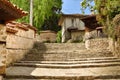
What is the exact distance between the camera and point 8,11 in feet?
24.2

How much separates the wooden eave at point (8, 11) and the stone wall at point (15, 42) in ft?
1.07

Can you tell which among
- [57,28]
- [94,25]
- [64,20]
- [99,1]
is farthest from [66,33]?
[99,1]

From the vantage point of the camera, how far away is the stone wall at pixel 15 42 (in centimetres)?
796

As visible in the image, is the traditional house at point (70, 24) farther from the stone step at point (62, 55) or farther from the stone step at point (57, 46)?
the stone step at point (62, 55)

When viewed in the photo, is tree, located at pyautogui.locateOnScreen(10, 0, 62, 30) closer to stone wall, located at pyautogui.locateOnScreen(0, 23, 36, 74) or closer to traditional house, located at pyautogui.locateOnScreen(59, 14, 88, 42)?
traditional house, located at pyautogui.locateOnScreen(59, 14, 88, 42)

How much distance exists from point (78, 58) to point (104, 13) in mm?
2395

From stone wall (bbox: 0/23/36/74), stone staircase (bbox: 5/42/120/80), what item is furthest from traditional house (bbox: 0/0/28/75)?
stone staircase (bbox: 5/42/120/80)

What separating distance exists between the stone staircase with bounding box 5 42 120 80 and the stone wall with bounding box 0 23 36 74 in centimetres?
31

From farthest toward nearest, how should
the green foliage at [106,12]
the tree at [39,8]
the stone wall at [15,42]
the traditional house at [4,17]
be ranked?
the tree at [39,8]
the green foliage at [106,12]
the stone wall at [15,42]
the traditional house at [4,17]

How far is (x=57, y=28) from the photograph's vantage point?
1356 inches

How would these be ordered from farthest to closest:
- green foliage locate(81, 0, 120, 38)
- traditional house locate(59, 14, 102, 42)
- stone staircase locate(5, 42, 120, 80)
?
traditional house locate(59, 14, 102, 42) → green foliage locate(81, 0, 120, 38) → stone staircase locate(5, 42, 120, 80)

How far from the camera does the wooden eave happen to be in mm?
7007

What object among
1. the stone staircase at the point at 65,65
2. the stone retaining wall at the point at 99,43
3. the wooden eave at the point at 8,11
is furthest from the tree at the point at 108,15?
the wooden eave at the point at 8,11

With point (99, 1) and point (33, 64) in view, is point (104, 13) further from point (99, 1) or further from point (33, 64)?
point (33, 64)
